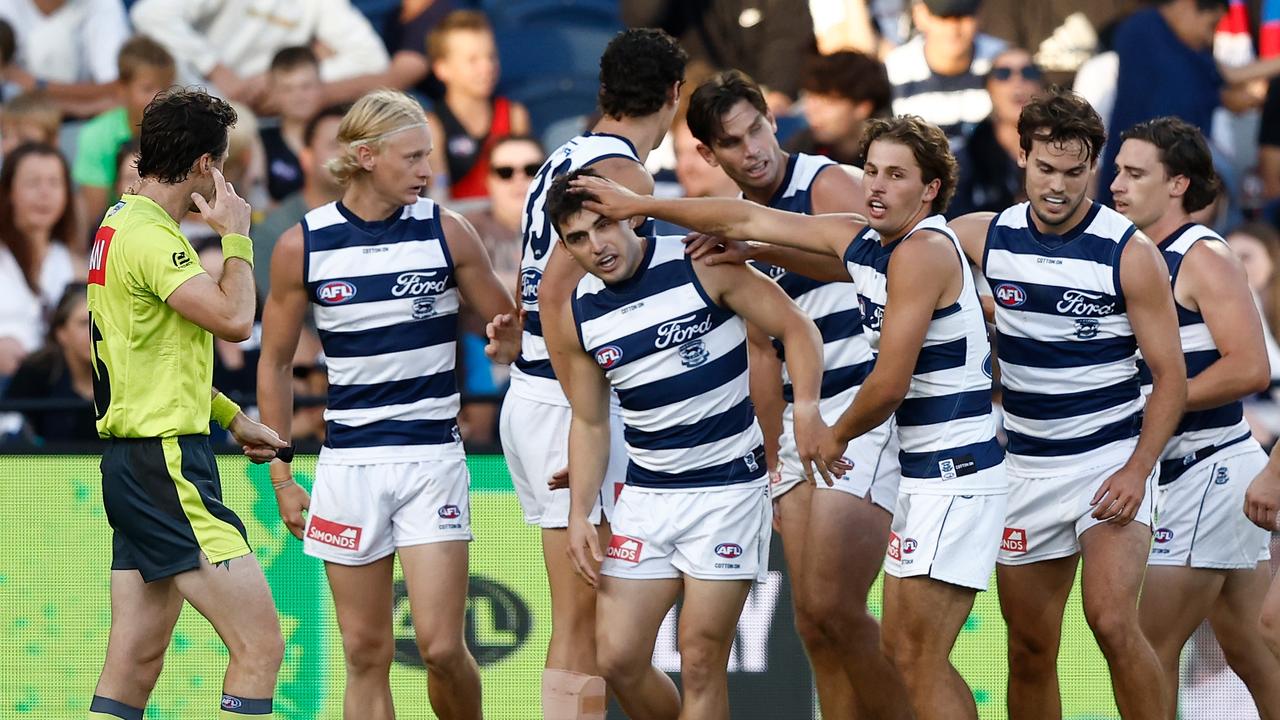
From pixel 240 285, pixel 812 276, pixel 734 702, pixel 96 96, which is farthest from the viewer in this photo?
pixel 96 96

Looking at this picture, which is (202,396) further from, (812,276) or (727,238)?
(812,276)

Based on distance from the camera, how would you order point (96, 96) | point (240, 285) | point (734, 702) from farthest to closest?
1. point (96, 96)
2. point (734, 702)
3. point (240, 285)

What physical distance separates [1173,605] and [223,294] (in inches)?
147

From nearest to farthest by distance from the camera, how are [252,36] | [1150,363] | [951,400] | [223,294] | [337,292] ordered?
[223,294], [951,400], [1150,363], [337,292], [252,36]

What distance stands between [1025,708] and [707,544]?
142cm

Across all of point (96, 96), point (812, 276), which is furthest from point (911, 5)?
point (96, 96)

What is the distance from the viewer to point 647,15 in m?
10.2

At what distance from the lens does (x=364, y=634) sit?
19.6 ft

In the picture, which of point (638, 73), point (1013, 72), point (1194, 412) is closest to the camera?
point (638, 73)

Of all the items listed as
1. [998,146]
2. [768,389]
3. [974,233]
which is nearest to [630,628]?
[768,389]

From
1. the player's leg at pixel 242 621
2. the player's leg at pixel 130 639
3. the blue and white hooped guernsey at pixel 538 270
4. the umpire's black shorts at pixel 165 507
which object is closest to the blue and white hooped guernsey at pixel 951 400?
the blue and white hooped guernsey at pixel 538 270

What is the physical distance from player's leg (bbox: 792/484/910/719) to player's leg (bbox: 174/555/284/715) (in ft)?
6.68

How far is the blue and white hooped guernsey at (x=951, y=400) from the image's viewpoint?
17.6ft

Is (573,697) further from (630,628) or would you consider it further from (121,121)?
(121,121)
